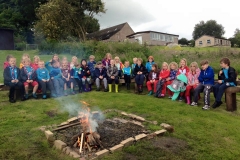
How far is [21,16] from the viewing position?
150ft

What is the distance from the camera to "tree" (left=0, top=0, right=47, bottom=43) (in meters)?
44.6

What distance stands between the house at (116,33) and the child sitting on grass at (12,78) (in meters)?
37.9

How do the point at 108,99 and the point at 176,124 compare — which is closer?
the point at 176,124

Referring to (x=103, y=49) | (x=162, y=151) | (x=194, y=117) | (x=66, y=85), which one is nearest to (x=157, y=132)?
(x=162, y=151)

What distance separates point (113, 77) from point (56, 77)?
7.35 ft

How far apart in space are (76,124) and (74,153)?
48.7 inches

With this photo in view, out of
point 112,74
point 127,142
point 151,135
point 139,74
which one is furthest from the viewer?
point 112,74

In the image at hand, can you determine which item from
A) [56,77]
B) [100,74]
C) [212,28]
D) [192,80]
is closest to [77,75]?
[56,77]

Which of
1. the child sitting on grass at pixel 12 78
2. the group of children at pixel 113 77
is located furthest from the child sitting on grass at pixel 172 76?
the child sitting on grass at pixel 12 78

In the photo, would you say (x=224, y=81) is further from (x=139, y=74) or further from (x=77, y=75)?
(x=77, y=75)

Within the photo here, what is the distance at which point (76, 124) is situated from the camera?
5004 millimetres

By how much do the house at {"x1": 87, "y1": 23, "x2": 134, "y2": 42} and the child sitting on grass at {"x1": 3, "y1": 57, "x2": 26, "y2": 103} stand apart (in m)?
37.9

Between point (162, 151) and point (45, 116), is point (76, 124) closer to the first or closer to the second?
point (45, 116)

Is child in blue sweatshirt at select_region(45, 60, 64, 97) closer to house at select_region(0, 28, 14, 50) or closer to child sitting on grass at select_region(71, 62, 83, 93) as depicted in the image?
child sitting on grass at select_region(71, 62, 83, 93)
